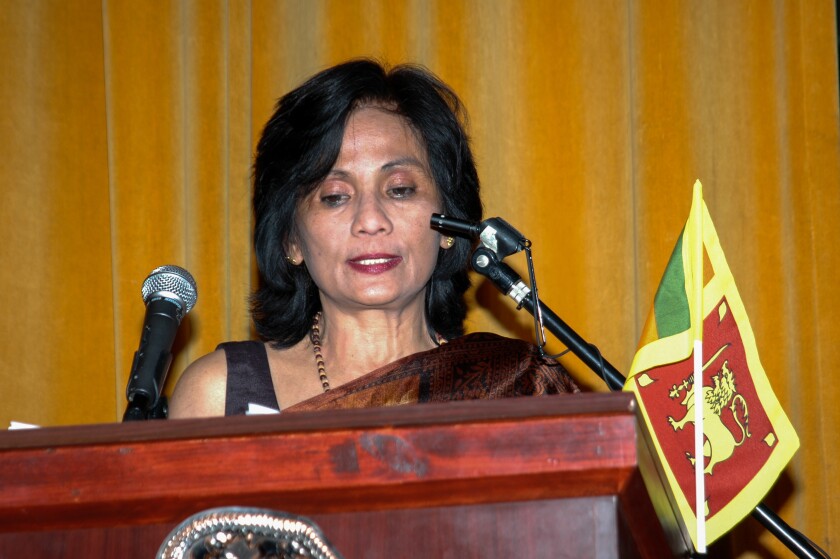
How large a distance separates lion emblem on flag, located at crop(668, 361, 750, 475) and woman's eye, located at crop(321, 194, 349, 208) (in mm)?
768

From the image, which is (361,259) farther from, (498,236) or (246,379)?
(498,236)

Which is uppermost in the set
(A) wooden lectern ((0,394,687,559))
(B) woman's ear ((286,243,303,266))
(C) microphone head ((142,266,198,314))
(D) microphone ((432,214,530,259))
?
(B) woman's ear ((286,243,303,266))

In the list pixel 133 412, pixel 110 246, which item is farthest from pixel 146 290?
pixel 110 246

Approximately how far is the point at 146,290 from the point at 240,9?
1.53 meters

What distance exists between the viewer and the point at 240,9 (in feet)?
8.90

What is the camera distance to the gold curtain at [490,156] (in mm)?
2592

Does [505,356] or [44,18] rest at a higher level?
[44,18]

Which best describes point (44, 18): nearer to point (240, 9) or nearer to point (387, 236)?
point (240, 9)

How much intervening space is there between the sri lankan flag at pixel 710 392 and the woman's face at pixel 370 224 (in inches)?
24.7

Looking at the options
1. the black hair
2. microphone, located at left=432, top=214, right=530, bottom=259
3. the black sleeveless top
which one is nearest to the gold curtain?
the black hair

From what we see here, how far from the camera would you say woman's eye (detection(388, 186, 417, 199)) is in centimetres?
200

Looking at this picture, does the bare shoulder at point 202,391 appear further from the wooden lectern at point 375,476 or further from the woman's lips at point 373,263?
the wooden lectern at point 375,476

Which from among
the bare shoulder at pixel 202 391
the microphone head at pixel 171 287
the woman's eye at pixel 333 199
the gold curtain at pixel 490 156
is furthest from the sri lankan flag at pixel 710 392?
the gold curtain at pixel 490 156

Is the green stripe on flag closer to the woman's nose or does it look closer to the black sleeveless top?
the woman's nose
